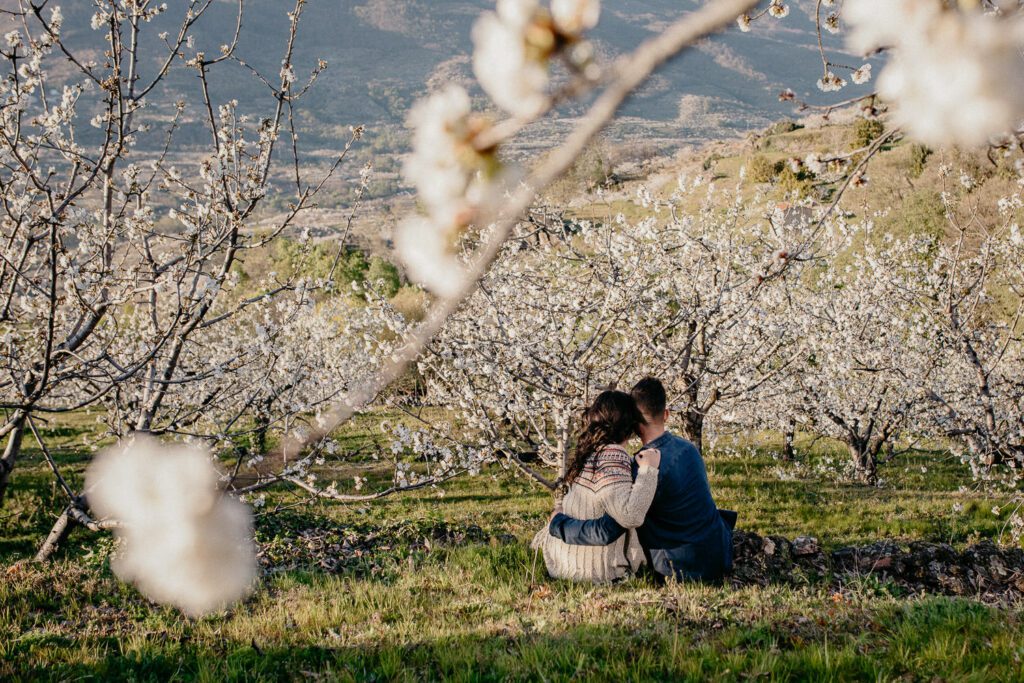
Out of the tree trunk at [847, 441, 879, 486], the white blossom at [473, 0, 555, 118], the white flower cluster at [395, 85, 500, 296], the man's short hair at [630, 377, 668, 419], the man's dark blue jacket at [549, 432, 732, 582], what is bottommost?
the tree trunk at [847, 441, 879, 486]

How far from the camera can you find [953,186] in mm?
28562

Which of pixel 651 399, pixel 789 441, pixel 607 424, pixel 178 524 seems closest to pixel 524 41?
pixel 178 524

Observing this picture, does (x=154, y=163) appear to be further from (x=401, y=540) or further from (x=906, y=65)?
(x=906, y=65)

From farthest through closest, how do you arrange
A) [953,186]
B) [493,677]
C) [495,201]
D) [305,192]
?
[953,186] < [305,192] < [493,677] < [495,201]

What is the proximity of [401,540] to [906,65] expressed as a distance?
7.05 meters

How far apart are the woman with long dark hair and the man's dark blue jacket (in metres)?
0.11

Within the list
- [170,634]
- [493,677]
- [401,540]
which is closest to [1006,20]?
[493,677]

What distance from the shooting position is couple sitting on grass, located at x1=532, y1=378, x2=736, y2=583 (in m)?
4.57

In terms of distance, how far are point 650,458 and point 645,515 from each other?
1.28ft

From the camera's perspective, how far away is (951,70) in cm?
56

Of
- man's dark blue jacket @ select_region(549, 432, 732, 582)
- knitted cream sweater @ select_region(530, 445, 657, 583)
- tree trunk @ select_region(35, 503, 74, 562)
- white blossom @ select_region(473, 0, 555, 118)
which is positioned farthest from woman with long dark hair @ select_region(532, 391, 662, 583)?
tree trunk @ select_region(35, 503, 74, 562)

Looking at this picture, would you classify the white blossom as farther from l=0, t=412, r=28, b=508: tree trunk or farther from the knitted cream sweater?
l=0, t=412, r=28, b=508: tree trunk

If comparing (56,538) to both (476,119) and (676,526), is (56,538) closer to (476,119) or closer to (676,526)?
(676,526)

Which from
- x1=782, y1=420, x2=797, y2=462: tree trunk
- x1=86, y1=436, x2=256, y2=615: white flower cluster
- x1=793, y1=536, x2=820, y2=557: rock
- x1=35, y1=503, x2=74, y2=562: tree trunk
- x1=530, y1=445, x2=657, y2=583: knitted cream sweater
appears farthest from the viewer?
x1=782, y1=420, x2=797, y2=462: tree trunk
